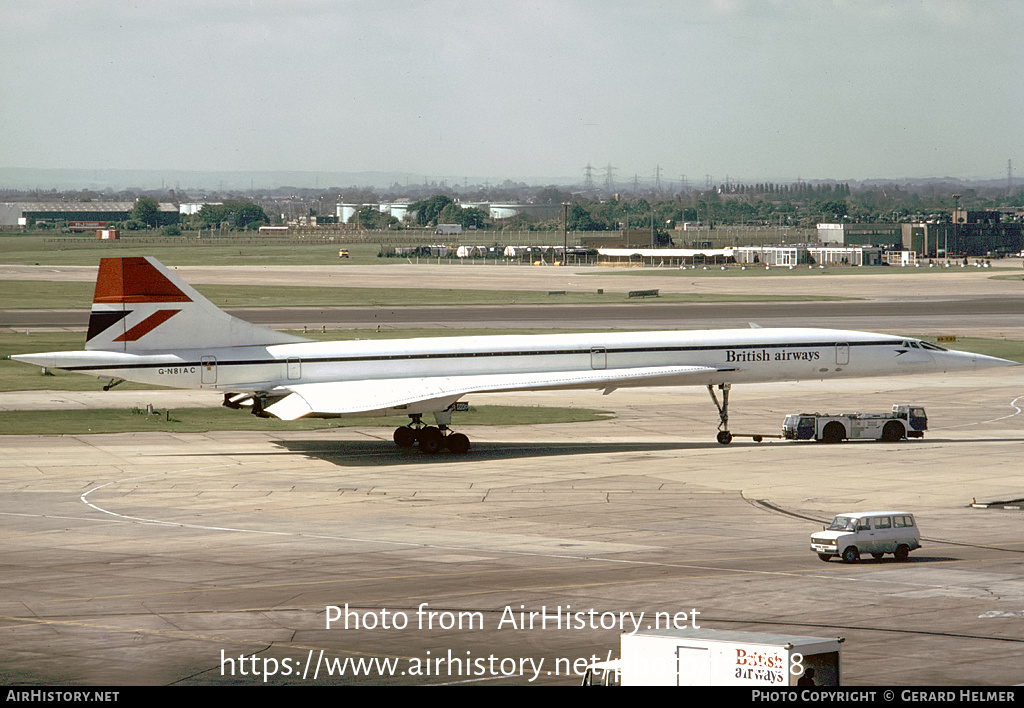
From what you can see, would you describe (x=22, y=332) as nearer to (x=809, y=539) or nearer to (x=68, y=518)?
(x=68, y=518)

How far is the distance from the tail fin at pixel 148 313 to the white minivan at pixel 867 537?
1000 inches

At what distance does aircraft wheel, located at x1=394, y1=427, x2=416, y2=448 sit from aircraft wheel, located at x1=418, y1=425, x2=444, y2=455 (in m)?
1.09

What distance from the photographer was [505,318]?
10394cm

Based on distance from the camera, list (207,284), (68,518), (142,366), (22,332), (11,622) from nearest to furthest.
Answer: (11,622) → (68,518) → (142,366) → (22,332) → (207,284)

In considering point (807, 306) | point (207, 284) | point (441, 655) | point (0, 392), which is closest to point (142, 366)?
point (0, 392)

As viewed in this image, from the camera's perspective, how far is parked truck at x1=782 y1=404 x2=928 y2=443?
5112cm

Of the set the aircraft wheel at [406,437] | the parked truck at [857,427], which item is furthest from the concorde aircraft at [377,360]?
the parked truck at [857,427]

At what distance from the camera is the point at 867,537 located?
1186 inches

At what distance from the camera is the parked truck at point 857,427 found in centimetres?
5112

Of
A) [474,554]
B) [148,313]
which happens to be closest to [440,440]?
[148,313]

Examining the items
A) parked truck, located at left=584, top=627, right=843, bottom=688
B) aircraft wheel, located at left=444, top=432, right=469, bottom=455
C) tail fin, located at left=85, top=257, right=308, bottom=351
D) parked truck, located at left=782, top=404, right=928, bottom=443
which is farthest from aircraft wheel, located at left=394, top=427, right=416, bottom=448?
parked truck, located at left=584, top=627, right=843, bottom=688

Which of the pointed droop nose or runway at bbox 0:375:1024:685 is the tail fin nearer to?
runway at bbox 0:375:1024:685

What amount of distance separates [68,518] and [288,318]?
66.6m
